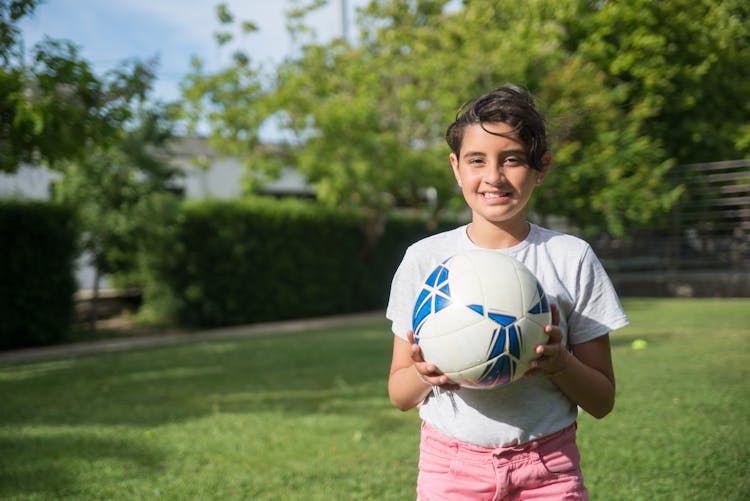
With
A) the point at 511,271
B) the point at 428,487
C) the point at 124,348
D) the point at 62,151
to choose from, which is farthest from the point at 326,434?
the point at 124,348

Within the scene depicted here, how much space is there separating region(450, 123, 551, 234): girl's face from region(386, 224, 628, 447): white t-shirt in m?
0.15

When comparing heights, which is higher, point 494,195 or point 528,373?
point 494,195

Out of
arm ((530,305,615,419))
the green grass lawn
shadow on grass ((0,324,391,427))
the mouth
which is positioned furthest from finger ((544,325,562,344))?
shadow on grass ((0,324,391,427))

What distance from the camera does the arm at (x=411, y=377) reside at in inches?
80.6

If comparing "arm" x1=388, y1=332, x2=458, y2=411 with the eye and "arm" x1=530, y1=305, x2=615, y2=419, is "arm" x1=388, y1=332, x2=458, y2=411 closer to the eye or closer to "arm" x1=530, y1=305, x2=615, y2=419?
"arm" x1=530, y1=305, x2=615, y2=419

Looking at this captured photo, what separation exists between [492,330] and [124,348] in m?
11.1

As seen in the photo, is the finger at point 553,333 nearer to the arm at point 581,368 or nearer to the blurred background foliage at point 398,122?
the arm at point 581,368

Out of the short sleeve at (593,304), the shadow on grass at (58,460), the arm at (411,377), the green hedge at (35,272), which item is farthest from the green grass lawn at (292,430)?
the green hedge at (35,272)

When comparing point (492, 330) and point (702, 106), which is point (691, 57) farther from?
point (492, 330)

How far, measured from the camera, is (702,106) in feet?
34.5

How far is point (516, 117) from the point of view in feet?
7.04

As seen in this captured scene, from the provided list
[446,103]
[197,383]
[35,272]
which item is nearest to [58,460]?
[197,383]

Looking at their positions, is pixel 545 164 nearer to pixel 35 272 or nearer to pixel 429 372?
pixel 429 372

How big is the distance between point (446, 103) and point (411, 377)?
15967mm
